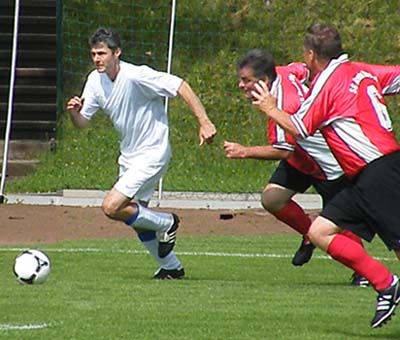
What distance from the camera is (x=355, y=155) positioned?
805cm

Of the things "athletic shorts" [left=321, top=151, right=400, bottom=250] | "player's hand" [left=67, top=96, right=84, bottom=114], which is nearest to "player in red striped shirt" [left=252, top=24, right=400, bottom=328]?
"athletic shorts" [left=321, top=151, right=400, bottom=250]

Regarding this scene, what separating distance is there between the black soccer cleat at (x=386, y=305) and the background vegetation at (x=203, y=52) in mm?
11203

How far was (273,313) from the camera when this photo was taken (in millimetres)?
8531

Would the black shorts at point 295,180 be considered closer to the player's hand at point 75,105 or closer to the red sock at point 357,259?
the player's hand at point 75,105

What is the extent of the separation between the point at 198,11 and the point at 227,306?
11642 millimetres

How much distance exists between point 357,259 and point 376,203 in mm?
371

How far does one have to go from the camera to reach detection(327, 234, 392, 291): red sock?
796cm

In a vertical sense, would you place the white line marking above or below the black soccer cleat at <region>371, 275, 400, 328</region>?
below

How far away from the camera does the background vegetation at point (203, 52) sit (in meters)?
19.5

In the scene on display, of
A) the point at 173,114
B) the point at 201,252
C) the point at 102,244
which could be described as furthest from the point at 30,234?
the point at 173,114

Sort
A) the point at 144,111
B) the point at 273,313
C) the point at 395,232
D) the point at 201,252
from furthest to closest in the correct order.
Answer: the point at 201,252 < the point at 144,111 < the point at 273,313 < the point at 395,232

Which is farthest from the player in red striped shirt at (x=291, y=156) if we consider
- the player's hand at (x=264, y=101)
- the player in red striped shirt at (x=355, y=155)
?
the player in red striped shirt at (x=355, y=155)

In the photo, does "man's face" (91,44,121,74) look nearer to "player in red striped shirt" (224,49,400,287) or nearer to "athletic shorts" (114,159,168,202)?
"athletic shorts" (114,159,168,202)

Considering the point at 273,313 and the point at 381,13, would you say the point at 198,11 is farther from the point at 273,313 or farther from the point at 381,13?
the point at 273,313
